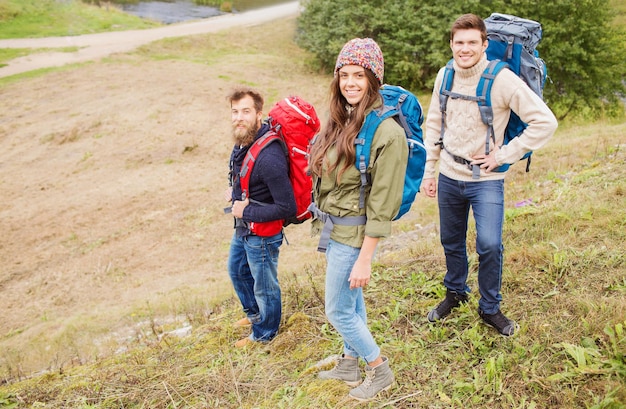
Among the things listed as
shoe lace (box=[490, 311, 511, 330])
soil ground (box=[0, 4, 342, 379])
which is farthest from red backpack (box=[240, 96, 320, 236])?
soil ground (box=[0, 4, 342, 379])

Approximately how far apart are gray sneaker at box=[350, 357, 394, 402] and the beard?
1668 mm

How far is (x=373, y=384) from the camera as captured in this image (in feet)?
9.84

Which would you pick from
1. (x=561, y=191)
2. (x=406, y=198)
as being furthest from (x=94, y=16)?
(x=406, y=198)

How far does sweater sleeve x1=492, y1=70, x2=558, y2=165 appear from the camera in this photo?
9.52ft

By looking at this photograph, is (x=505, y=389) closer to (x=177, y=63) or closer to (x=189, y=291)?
(x=189, y=291)

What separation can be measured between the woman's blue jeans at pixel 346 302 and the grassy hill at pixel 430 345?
1.24 feet

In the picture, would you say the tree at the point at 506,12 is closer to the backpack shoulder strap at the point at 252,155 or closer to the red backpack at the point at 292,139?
the red backpack at the point at 292,139

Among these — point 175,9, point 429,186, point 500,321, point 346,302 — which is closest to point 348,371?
point 346,302

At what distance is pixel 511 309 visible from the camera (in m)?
3.58

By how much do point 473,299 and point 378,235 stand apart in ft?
4.95

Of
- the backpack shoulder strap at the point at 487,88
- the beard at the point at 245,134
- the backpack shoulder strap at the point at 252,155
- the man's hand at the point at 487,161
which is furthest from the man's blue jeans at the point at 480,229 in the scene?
the beard at the point at 245,134

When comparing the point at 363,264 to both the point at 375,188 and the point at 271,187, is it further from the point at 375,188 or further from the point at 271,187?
the point at 271,187

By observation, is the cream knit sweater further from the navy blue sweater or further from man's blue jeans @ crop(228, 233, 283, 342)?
man's blue jeans @ crop(228, 233, 283, 342)

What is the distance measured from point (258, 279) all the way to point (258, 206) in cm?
60
